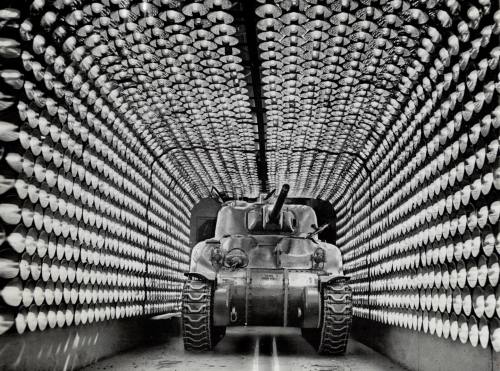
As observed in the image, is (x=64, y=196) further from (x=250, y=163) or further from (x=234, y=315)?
(x=250, y=163)

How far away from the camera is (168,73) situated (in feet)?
20.9

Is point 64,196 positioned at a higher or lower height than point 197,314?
higher

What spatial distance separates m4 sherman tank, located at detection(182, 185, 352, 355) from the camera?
7602 mm

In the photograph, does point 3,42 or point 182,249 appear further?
point 182,249

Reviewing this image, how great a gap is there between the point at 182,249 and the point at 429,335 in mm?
8505

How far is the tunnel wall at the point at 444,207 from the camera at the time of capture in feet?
13.3

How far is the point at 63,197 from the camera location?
541 centimetres

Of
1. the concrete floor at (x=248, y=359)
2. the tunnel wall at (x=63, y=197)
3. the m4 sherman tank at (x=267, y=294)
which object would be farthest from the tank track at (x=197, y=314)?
the tunnel wall at (x=63, y=197)

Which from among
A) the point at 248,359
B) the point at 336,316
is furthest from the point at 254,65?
the point at 248,359

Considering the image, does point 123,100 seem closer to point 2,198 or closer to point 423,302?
point 2,198

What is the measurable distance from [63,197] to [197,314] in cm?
296

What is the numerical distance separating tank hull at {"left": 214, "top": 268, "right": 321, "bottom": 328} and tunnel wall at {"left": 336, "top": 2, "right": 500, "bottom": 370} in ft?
4.15

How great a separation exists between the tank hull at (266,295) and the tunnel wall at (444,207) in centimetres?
127

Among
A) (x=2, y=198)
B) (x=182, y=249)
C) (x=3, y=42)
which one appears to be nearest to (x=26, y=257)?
(x=2, y=198)
